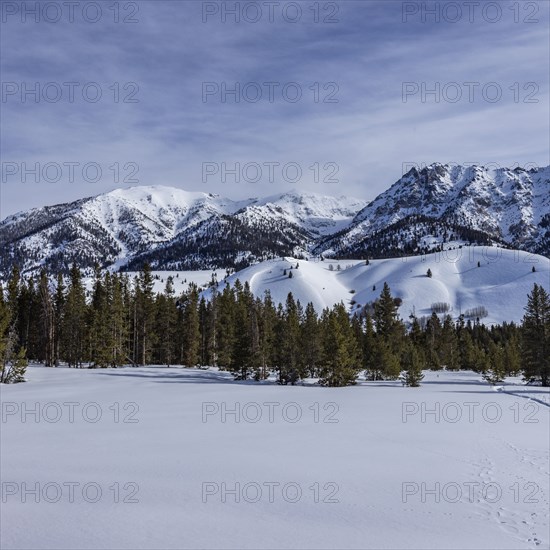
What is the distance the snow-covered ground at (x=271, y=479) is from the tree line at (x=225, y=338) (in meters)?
22.6

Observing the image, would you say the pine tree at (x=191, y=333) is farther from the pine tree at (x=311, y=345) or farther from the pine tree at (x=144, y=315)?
the pine tree at (x=311, y=345)

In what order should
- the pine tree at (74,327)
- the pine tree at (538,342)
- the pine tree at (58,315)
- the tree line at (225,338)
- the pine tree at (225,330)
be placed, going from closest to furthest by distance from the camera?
the tree line at (225,338) → the pine tree at (538,342) → the pine tree at (74,327) → the pine tree at (225,330) → the pine tree at (58,315)

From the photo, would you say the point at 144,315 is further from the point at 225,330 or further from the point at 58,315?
the point at 225,330

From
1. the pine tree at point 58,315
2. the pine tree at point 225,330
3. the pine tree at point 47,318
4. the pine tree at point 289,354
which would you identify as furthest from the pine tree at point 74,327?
the pine tree at point 289,354

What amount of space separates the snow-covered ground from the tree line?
890 inches

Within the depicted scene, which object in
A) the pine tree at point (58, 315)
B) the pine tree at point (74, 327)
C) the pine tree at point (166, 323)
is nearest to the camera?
the pine tree at point (74, 327)

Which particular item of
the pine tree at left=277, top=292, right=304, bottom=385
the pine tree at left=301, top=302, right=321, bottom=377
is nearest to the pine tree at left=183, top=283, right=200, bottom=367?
the pine tree at left=277, top=292, right=304, bottom=385

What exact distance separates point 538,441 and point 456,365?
76.0 m

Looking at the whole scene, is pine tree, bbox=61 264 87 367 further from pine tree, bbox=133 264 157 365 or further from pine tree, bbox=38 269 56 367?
pine tree, bbox=133 264 157 365

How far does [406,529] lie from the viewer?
8609mm

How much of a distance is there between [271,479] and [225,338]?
1994 inches

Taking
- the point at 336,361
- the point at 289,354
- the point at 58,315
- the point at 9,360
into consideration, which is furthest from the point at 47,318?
the point at 336,361

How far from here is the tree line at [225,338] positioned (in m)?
45.1

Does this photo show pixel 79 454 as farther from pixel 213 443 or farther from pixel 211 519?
pixel 211 519
